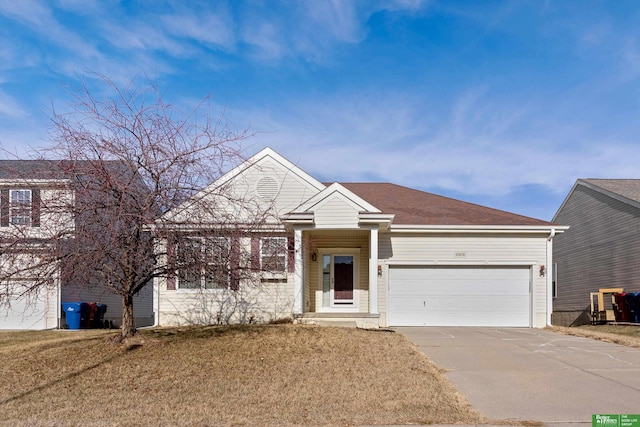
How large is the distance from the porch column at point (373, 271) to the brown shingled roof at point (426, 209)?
1439 mm

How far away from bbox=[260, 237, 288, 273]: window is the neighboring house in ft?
49.2

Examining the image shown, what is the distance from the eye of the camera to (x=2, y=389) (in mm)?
8398

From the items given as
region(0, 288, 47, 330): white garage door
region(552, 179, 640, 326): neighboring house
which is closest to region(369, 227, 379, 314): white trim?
region(552, 179, 640, 326): neighboring house

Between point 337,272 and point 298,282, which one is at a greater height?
point 337,272

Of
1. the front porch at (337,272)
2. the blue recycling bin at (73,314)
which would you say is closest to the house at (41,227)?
the front porch at (337,272)

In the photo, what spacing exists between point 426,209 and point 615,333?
7.12 m

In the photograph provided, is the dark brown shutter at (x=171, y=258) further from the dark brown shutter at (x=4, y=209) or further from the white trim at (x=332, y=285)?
the white trim at (x=332, y=285)

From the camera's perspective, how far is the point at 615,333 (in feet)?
54.9

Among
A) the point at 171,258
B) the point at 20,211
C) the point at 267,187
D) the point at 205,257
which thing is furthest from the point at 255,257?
the point at 267,187

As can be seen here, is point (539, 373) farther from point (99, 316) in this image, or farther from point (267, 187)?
point (99, 316)

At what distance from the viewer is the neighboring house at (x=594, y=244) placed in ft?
69.8

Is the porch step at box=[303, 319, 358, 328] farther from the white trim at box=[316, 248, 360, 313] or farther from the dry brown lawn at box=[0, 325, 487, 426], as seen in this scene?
the dry brown lawn at box=[0, 325, 487, 426]

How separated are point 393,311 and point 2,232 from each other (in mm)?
11716

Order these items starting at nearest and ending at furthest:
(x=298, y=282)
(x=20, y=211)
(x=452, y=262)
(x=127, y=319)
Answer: (x=20, y=211) → (x=127, y=319) → (x=298, y=282) → (x=452, y=262)
